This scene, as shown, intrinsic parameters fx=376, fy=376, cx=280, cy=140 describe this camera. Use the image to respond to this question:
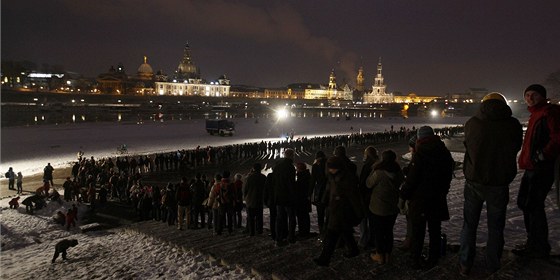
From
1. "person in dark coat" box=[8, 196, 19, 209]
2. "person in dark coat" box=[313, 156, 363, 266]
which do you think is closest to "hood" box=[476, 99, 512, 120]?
"person in dark coat" box=[313, 156, 363, 266]

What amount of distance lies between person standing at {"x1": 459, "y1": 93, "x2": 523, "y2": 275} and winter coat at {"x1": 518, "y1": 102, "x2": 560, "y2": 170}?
34 cm

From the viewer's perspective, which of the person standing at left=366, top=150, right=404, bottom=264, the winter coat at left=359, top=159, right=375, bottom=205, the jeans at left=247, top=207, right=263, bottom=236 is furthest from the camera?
the jeans at left=247, top=207, right=263, bottom=236

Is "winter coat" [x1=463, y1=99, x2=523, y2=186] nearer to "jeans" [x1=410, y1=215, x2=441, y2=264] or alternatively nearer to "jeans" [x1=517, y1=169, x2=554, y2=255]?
"jeans" [x1=517, y1=169, x2=554, y2=255]

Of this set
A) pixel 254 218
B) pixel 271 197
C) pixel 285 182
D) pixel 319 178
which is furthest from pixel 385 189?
pixel 254 218

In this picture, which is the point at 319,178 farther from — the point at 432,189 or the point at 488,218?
the point at 488,218

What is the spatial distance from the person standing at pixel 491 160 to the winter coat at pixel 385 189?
31.6 inches

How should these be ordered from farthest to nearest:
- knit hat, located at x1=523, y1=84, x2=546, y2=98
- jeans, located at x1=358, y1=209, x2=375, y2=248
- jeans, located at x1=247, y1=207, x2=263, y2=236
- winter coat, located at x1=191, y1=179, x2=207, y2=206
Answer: winter coat, located at x1=191, y1=179, x2=207, y2=206 → jeans, located at x1=247, y1=207, x2=263, y2=236 → jeans, located at x1=358, y1=209, x2=375, y2=248 → knit hat, located at x1=523, y1=84, x2=546, y2=98

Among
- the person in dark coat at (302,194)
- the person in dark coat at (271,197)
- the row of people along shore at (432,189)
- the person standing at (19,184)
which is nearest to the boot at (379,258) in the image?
the row of people along shore at (432,189)

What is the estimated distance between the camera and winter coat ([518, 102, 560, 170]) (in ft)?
12.7

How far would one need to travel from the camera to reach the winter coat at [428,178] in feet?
13.6

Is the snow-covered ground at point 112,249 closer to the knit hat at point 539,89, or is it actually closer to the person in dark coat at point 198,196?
the person in dark coat at point 198,196

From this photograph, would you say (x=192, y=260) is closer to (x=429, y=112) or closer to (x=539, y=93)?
(x=539, y=93)

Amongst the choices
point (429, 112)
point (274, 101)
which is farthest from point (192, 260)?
point (274, 101)

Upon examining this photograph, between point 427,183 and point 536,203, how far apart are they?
1198 mm
